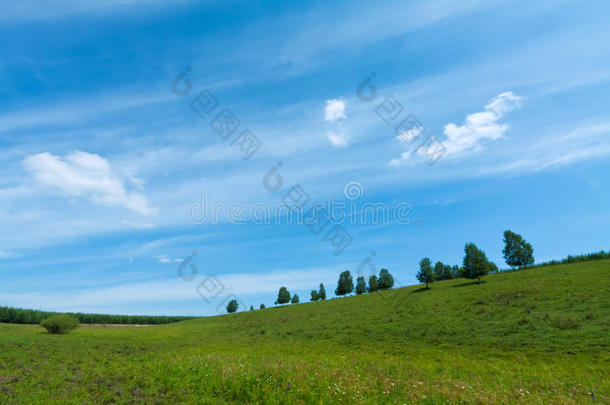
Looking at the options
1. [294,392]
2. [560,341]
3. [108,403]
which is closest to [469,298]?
[560,341]

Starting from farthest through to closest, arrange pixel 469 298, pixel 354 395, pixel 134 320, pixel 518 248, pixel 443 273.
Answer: pixel 134 320 < pixel 443 273 < pixel 518 248 < pixel 469 298 < pixel 354 395

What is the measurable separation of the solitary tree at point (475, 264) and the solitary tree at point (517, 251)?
24370 millimetres

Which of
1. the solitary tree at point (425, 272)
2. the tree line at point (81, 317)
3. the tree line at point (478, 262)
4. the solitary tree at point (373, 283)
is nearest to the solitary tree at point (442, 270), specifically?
the tree line at point (478, 262)

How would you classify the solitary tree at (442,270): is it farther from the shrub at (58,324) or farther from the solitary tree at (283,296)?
the shrub at (58,324)

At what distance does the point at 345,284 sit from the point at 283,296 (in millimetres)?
20850

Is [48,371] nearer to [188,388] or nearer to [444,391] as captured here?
[188,388]

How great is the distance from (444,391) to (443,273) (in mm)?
92433

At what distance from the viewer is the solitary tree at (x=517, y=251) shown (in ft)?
254

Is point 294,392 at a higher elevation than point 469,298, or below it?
below

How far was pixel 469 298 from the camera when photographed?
45062mm

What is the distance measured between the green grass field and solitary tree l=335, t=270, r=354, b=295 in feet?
160

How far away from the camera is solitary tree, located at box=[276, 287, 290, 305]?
10075 centimetres

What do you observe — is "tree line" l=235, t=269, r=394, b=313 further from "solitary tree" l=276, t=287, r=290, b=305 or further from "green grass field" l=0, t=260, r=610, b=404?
"green grass field" l=0, t=260, r=610, b=404

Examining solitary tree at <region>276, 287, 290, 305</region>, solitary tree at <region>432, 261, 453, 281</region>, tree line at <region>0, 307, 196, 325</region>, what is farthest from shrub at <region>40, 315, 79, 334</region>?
solitary tree at <region>432, 261, 453, 281</region>
